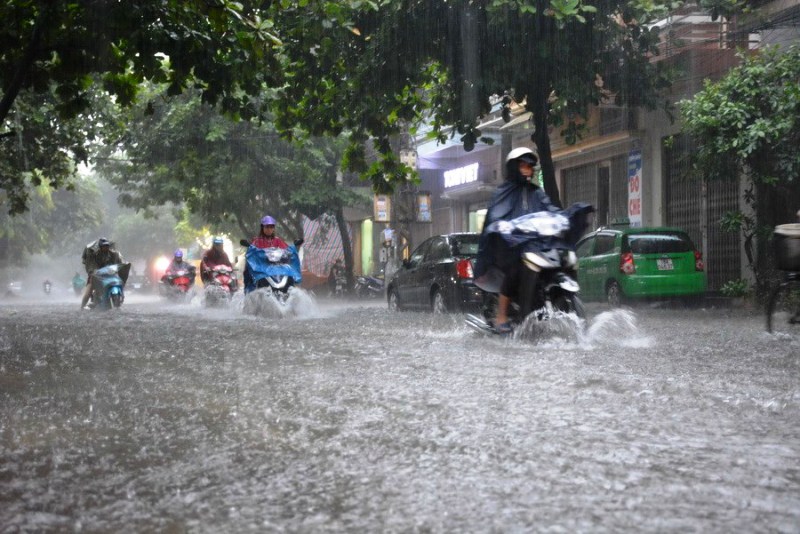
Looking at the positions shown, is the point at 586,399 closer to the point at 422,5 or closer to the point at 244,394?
the point at 244,394

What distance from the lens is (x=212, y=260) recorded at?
23.0 m

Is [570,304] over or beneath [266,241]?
beneath

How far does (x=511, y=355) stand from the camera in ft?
28.7

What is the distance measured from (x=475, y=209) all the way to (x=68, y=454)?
32.1m

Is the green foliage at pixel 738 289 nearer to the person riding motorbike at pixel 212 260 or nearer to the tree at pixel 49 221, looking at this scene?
the person riding motorbike at pixel 212 260

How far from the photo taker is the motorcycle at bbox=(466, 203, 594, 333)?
9586 millimetres

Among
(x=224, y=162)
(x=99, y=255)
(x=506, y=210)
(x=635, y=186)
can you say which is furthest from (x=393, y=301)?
(x=224, y=162)

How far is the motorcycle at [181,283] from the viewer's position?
28.1 m

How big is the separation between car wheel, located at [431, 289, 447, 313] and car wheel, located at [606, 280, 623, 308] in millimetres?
3236

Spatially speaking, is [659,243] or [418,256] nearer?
[659,243]

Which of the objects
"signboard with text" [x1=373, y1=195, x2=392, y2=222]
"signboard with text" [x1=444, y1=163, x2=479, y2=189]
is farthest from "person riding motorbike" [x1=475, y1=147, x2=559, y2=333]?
"signboard with text" [x1=373, y1=195, x2=392, y2=222]

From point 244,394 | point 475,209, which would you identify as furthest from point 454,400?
point 475,209

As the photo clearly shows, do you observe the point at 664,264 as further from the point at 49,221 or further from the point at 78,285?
the point at 49,221

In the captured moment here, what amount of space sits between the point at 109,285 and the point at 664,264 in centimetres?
1048
